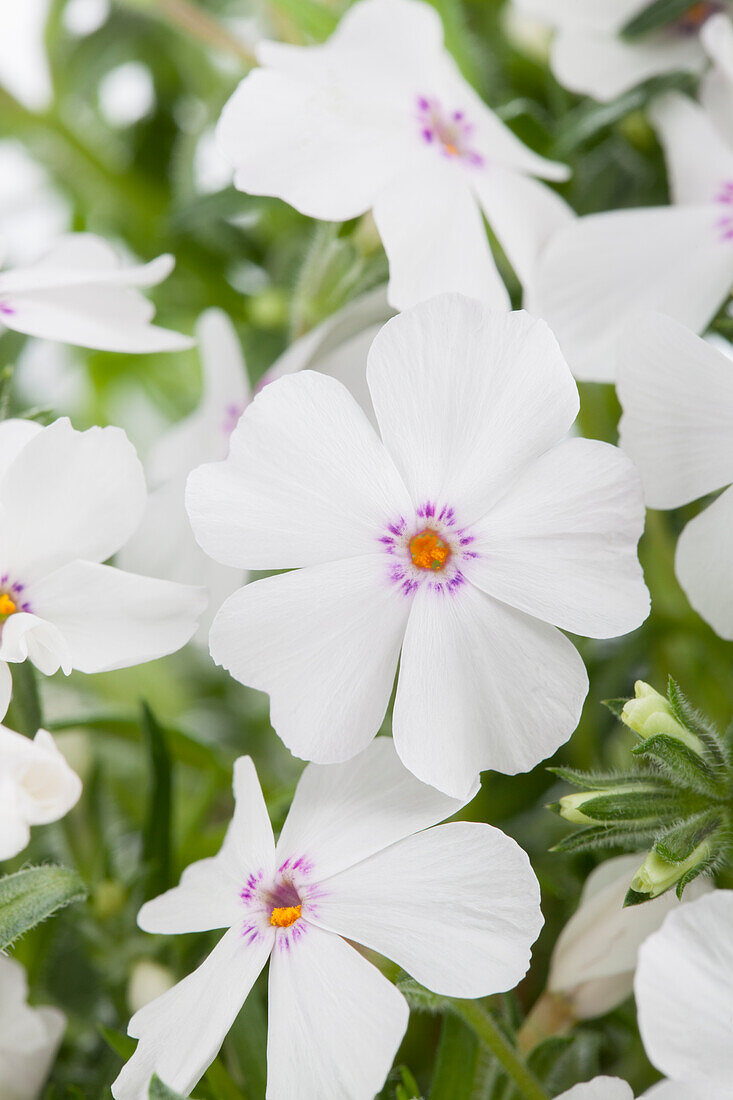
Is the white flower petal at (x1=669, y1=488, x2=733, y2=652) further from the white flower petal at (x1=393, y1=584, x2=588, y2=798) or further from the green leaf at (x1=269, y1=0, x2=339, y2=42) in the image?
the green leaf at (x1=269, y1=0, x2=339, y2=42)

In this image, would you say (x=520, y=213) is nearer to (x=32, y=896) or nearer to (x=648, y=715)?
(x=648, y=715)

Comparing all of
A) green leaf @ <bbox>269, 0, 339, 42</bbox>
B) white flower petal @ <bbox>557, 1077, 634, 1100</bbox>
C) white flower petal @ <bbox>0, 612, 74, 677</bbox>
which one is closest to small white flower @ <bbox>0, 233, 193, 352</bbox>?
white flower petal @ <bbox>0, 612, 74, 677</bbox>

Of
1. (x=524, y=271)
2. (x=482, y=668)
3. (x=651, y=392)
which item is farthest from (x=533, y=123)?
(x=482, y=668)

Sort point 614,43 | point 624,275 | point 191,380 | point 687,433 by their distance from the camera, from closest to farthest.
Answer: point 687,433, point 624,275, point 614,43, point 191,380

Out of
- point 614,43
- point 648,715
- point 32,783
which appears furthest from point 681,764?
point 614,43

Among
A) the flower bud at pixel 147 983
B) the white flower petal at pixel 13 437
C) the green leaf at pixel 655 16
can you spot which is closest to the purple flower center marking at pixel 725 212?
the green leaf at pixel 655 16

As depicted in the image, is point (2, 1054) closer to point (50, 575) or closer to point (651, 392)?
point (50, 575)

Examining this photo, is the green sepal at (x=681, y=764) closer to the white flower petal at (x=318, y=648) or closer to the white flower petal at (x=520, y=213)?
the white flower petal at (x=318, y=648)
